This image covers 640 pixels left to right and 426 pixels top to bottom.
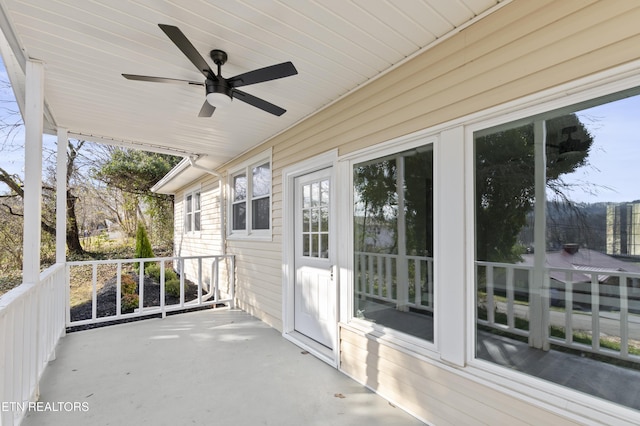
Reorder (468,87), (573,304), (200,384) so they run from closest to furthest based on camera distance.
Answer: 1. (573,304)
2. (468,87)
3. (200,384)

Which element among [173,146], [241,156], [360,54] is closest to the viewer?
[360,54]

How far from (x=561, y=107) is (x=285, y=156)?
3.01 meters

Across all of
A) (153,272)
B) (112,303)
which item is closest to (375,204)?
(112,303)

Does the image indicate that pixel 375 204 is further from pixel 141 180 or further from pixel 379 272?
pixel 141 180

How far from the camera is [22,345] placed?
7.11 feet

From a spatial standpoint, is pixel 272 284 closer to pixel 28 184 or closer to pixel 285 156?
pixel 285 156

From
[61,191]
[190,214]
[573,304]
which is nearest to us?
[573,304]

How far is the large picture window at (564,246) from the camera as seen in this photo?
1.48 meters

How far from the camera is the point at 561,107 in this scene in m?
1.64

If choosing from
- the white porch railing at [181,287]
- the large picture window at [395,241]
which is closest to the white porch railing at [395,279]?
the large picture window at [395,241]

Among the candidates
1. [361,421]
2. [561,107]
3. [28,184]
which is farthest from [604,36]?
[28,184]

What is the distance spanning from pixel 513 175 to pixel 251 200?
3.94m

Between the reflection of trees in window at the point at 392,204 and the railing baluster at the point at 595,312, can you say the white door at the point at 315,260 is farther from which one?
the railing baluster at the point at 595,312

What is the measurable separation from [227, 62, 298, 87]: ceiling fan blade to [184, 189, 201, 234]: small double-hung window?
6.19 m
